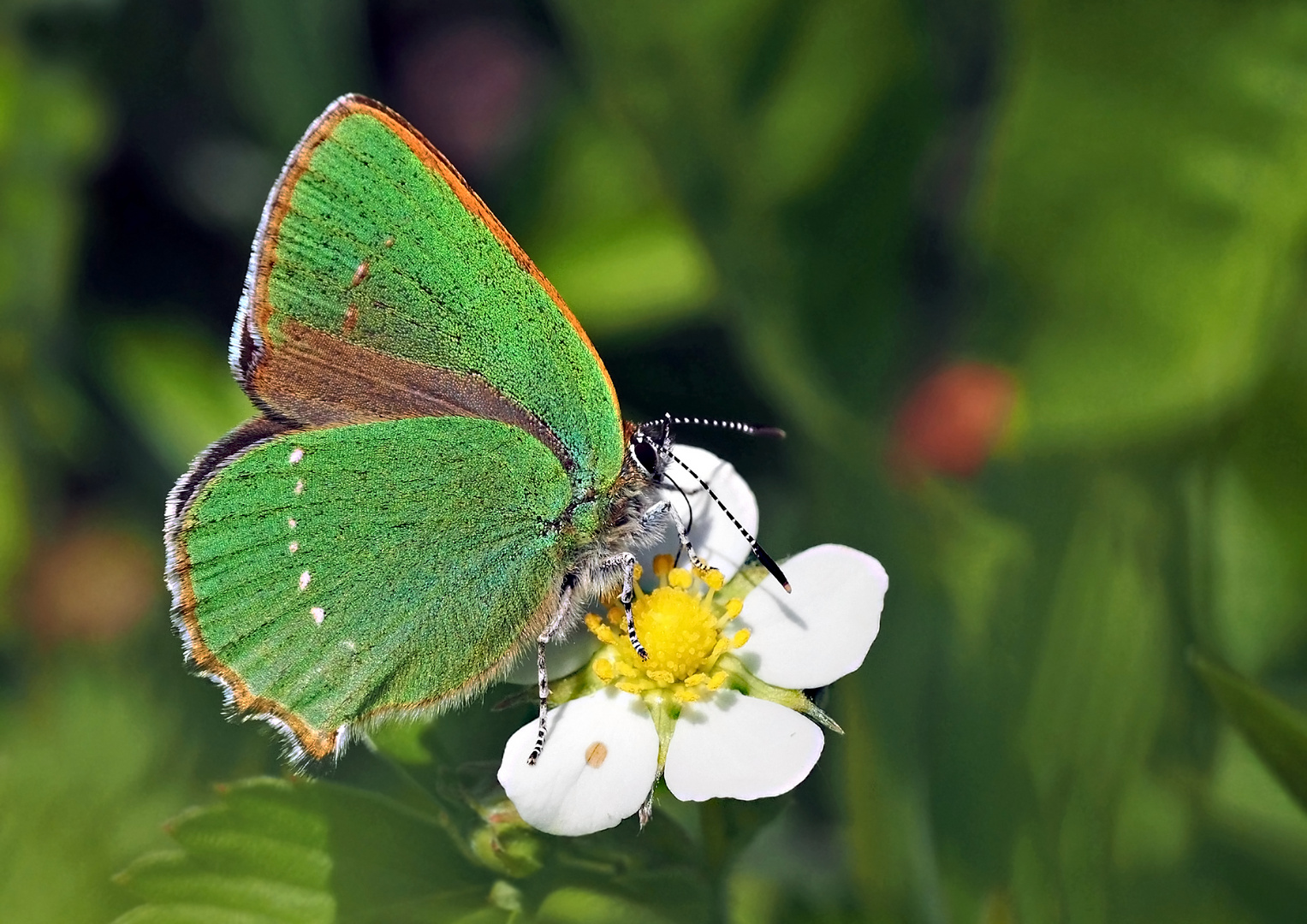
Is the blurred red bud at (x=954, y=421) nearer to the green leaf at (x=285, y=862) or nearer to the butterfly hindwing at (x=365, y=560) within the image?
the butterfly hindwing at (x=365, y=560)

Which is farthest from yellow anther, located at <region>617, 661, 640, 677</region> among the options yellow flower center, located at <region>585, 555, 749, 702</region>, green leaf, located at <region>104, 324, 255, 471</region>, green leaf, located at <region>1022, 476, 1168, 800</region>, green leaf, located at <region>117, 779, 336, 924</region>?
green leaf, located at <region>104, 324, 255, 471</region>

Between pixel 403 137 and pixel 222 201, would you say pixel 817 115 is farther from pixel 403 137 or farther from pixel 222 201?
pixel 222 201

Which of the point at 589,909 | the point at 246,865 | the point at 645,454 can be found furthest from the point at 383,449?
the point at 589,909

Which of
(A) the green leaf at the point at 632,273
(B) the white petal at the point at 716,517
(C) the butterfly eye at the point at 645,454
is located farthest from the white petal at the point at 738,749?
(A) the green leaf at the point at 632,273

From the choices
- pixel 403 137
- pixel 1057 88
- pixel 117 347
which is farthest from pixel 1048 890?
pixel 117 347

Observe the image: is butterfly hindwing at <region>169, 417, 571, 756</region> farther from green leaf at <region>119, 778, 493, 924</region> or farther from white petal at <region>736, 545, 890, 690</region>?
white petal at <region>736, 545, 890, 690</region>

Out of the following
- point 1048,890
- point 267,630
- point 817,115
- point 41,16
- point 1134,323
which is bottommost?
point 1048,890
